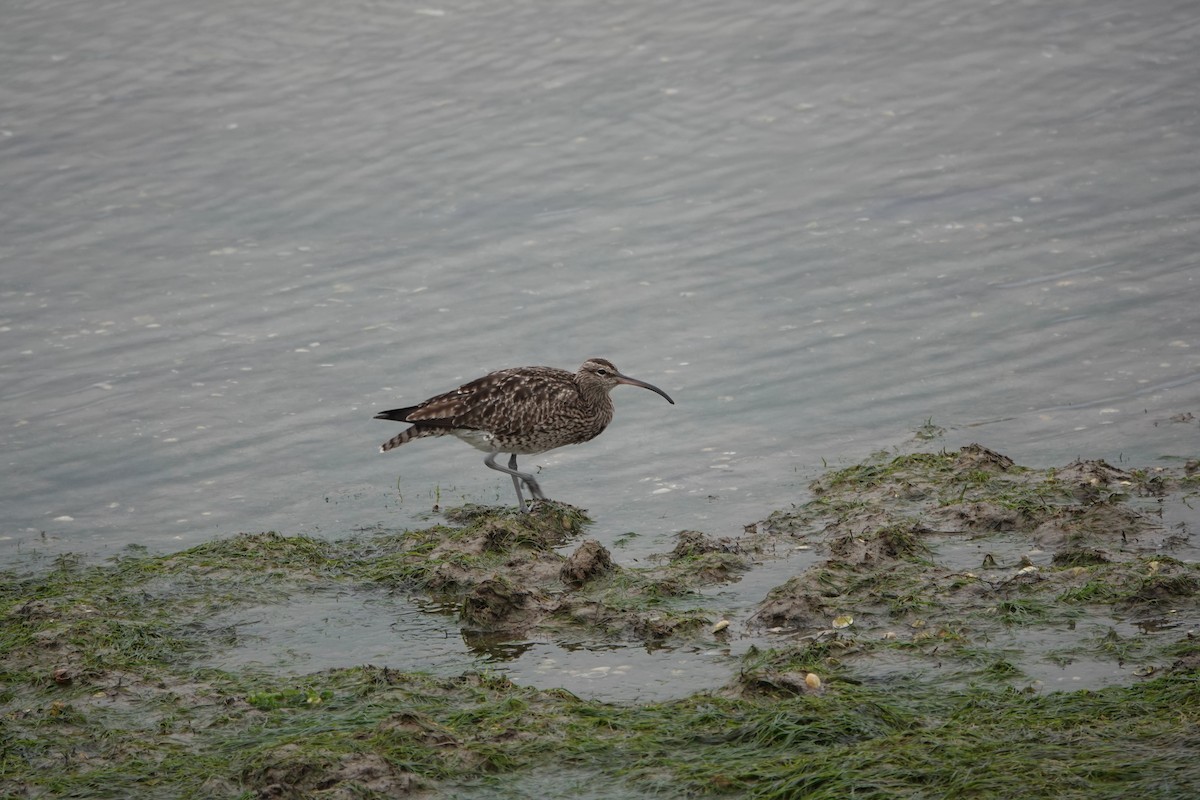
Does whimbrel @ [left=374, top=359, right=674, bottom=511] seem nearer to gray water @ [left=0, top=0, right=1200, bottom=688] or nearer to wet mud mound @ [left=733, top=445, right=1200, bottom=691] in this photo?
gray water @ [left=0, top=0, right=1200, bottom=688]

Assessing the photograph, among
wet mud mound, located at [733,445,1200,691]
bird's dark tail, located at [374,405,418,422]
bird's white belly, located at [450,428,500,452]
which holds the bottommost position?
wet mud mound, located at [733,445,1200,691]

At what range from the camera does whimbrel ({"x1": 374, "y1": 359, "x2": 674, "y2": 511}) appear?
12742 millimetres

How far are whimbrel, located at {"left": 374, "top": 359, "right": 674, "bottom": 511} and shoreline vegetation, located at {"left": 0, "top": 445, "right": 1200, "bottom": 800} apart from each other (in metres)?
0.82

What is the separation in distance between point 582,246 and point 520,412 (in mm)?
5921

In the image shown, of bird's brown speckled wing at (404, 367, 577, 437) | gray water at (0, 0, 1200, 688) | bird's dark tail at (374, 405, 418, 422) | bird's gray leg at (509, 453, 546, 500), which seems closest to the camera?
bird's gray leg at (509, 453, 546, 500)

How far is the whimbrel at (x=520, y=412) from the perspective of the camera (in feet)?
41.8

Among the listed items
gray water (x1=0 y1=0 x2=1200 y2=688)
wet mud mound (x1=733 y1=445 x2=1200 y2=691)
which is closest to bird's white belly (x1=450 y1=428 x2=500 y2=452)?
gray water (x1=0 y1=0 x2=1200 y2=688)

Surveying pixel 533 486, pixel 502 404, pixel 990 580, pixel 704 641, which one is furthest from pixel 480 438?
pixel 990 580

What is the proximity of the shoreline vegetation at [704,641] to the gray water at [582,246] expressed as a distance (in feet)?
2.57

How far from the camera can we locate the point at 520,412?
41.8 ft

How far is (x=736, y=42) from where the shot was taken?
23203 millimetres

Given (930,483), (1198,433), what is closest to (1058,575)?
(930,483)

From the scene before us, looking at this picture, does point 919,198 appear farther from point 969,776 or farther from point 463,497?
point 969,776

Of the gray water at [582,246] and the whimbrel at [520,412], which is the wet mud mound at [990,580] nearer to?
the gray water at [582,246]
